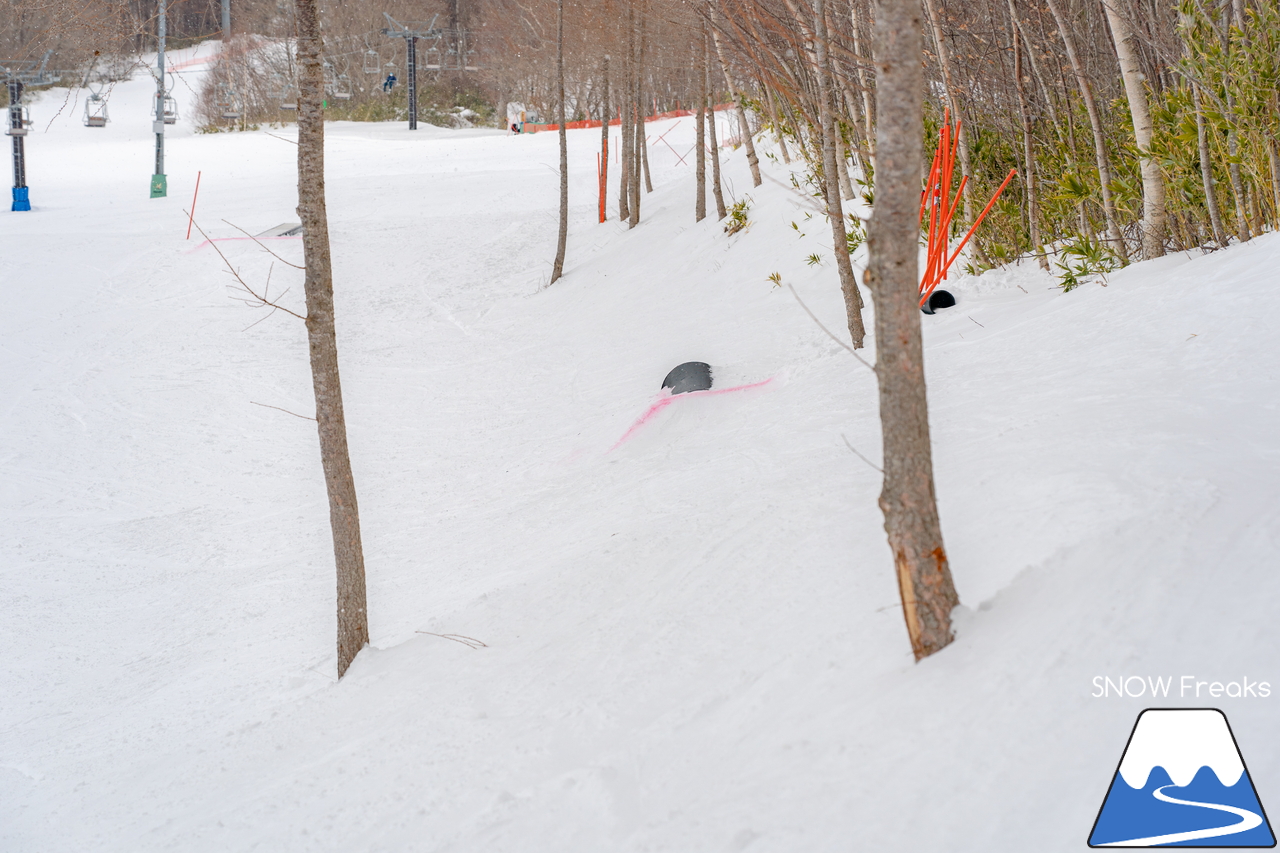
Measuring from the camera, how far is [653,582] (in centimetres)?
484

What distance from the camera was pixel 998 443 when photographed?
4.72 m

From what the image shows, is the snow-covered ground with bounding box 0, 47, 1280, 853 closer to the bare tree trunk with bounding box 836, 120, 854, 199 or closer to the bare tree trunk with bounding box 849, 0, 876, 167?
the bare tree trunk with bounding box 836, 120, 854, 199

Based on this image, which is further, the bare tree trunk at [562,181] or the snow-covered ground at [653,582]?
the bare tree trunk at [562,181]

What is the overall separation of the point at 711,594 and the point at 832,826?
177cm

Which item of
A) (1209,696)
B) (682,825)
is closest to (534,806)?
(682,825)

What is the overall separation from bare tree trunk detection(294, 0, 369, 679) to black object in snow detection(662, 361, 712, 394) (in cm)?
405

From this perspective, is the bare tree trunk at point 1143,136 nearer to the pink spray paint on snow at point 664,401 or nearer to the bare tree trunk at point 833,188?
the bare tree trunk at point 833,188

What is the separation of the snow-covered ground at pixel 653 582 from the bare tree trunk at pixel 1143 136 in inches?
15.4

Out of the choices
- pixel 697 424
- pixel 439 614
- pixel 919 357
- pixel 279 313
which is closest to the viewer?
pixel 919 357

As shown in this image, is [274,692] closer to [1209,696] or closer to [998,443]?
[998,443]

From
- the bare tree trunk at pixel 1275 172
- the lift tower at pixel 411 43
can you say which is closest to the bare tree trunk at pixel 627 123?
the bare tree trunk at pixel 1275 172

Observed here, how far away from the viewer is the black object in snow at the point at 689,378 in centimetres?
854

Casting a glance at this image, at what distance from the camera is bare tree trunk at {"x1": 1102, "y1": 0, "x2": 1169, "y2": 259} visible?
6.07 m

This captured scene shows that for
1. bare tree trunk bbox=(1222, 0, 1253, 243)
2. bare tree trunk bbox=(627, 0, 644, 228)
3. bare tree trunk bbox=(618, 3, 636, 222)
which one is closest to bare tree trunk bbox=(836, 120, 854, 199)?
bare tree trunk bbox=(627, 0, 644, 228)
